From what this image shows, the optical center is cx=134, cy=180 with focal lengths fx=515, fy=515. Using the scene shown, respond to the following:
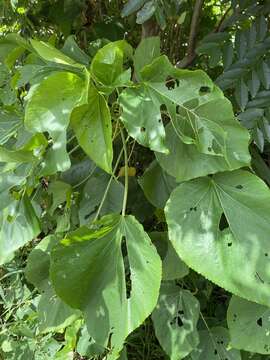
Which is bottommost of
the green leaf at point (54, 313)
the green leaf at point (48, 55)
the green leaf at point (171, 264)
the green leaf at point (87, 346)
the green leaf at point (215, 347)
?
the green leaf at point (215, 347)

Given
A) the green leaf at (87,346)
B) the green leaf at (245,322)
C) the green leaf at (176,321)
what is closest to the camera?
the green leaf at (245,322)

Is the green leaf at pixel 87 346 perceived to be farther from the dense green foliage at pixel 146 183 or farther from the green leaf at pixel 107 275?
the green leaf at pixel 107 275

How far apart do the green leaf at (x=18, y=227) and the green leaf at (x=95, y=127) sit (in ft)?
0.78

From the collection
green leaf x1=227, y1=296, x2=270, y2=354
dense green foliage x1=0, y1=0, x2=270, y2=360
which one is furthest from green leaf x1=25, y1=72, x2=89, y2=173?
green leaf x1=227, y1=296, x2=270, y2=354

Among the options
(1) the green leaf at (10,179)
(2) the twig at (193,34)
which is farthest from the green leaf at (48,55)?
(2) the twig at (193,34)

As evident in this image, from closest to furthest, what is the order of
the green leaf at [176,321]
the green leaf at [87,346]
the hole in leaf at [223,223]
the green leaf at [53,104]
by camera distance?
the green leaf at [53,104] < the hole in leaf at [223,223] < the green leaf at [176,321] < the green leaf at [87,346]

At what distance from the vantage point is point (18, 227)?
3.62 ft

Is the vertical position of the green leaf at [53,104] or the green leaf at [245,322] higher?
the green leaf at [53,104]

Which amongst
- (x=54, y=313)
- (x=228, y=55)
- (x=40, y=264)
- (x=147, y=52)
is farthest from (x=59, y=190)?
(x=228, y=55)

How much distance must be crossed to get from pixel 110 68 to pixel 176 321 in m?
0.66

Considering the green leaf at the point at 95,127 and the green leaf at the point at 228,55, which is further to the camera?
the green leaf at the point at 228,55

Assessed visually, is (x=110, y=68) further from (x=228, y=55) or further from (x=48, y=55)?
(x=228, y=55)

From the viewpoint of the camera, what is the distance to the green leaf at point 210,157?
0.96m

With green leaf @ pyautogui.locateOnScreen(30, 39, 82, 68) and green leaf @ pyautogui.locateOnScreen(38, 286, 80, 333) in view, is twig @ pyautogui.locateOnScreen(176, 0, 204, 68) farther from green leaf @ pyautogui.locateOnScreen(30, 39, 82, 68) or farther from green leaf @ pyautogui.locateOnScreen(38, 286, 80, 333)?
green leaf @ pyautogui.locateOnScreen(38, 286, 80, 333)
